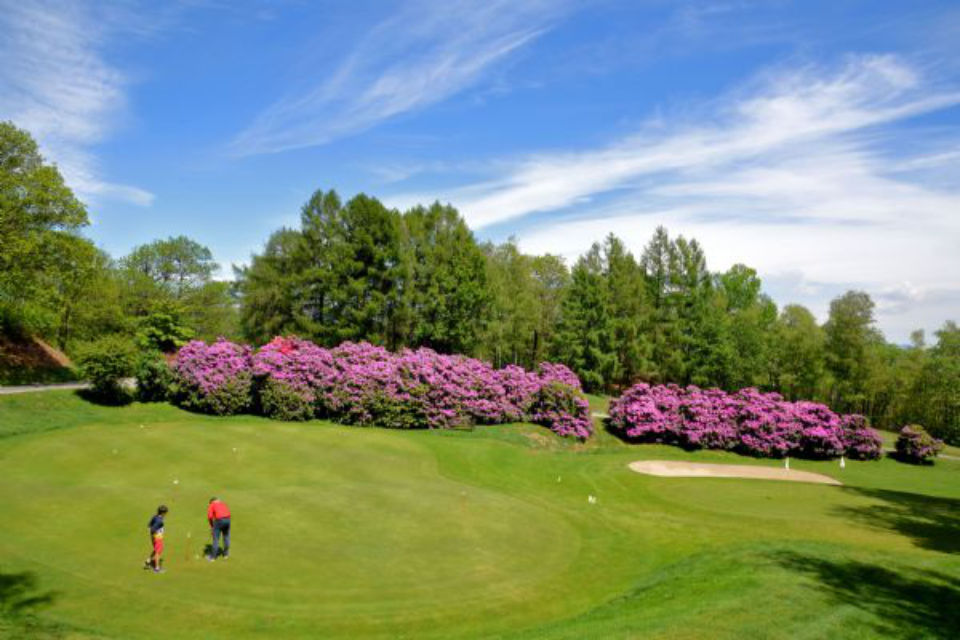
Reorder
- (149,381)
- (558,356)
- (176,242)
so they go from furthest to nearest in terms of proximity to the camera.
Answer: (176,242) < (558,356) < (149,381)

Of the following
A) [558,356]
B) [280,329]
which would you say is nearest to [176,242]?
[280,329]

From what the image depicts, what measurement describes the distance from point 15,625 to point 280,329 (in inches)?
1854

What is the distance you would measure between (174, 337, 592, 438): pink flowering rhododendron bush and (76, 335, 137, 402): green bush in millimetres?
3248

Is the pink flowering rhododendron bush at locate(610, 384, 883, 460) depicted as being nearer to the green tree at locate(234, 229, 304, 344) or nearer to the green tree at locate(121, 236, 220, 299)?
the green tree at locate(234, 229, 304, 344)

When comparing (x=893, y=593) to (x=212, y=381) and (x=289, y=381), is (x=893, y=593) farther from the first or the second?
(x=212, y=381)

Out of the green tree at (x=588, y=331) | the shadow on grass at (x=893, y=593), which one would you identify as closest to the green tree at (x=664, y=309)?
the green tree at (x=588, y=331)

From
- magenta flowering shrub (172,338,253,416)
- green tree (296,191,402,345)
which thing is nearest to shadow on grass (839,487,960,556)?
magenta flowering shrub (172,338,253,416)

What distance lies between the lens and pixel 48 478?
876 inches

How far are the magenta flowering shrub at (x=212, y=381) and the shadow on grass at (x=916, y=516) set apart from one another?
3556cm

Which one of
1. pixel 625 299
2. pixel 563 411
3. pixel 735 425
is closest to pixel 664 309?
pixel 625 299

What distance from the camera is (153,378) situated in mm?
38812

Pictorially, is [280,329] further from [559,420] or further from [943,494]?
[943,494]

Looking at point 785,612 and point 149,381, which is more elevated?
point 149,381

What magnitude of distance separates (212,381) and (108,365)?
602 centimetres
